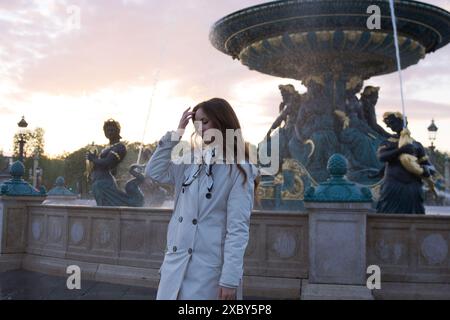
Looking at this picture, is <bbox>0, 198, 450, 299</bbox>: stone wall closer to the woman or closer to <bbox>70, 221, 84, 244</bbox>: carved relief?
<bbox>70, 221, 84, 244</bbox>: carved relief

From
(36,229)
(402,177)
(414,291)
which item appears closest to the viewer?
(414,291)

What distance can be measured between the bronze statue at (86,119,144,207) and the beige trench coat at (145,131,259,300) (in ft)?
23.2

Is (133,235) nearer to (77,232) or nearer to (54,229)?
(77,232)

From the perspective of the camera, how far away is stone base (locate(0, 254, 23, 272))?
8625mm

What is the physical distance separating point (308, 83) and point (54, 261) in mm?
9366

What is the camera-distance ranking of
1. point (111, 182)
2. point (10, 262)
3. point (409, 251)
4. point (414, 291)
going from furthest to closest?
point (111, 182) → point (10, 262) → point (409, 251) → point (414, 291)

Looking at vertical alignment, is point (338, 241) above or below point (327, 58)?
below

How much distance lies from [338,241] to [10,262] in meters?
5.38

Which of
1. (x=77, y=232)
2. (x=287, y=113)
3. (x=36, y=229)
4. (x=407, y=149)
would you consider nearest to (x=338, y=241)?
Answer: (x=407, y=149)

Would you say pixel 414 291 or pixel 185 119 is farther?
pixel 414 291

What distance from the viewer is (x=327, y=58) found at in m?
14.9
